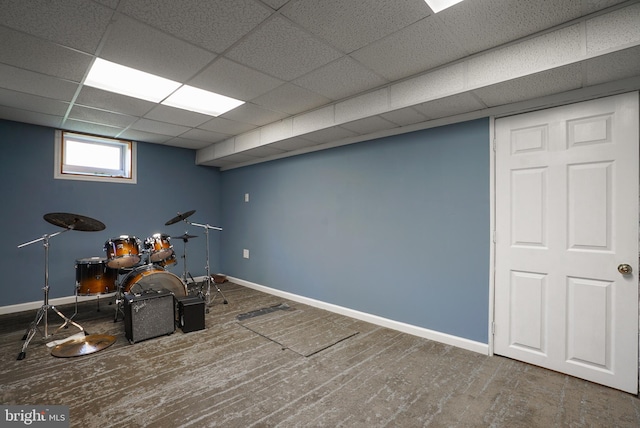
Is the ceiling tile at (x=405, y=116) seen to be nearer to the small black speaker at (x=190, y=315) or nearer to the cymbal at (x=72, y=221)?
the small black speaker at (x=190, y=315)

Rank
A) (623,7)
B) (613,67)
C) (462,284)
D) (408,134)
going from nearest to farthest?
1. (623,7)
2. (613,67)
3. (462,284)
4. (408,134)

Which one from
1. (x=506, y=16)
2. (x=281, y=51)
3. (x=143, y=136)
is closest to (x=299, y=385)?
(x=281, y=51)

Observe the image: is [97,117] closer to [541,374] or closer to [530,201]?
[530,201]

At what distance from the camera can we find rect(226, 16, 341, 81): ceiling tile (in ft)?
6.77

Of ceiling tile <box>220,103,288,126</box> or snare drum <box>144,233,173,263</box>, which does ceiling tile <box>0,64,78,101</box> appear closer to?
ceiling tile <box>220,103,288,126</box>

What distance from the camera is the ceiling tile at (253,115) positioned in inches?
139

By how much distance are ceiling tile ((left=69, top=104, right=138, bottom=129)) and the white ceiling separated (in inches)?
4.1

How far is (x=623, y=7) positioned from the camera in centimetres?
177

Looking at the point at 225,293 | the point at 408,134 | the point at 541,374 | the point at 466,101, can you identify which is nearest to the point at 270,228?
the point at 225,293

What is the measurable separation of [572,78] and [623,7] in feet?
1.51

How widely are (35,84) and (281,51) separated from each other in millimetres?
2425

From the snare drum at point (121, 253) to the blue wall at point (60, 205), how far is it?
1.46m

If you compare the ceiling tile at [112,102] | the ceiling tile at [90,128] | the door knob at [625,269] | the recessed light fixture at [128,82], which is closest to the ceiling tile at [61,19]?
the recessed light fixture at [128,82]
